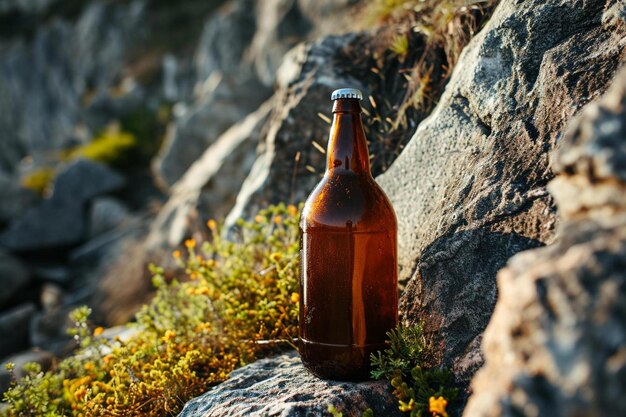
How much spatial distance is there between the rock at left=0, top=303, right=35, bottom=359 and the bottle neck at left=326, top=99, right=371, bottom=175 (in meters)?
6.32

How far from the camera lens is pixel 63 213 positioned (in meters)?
13.7

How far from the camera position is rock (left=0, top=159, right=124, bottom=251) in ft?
43.2

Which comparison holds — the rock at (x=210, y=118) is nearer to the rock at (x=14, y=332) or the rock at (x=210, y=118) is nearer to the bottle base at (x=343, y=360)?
the rock at (x=14, y=332)

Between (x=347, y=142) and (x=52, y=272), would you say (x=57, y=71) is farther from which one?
(x=347, y=142)

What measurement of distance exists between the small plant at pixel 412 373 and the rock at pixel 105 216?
11801 mm

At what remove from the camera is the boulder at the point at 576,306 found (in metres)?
1.19

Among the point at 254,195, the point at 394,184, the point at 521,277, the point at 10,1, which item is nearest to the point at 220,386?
the point at 394,184

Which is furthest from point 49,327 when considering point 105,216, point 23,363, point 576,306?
point 576,306

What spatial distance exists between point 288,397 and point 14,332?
6.40m

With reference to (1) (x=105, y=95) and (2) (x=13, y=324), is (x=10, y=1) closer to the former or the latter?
(1) (x=105, y=95)

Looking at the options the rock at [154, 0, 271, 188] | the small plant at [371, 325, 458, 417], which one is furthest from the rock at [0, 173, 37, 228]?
the small plant at [371, 325, 458, 417]

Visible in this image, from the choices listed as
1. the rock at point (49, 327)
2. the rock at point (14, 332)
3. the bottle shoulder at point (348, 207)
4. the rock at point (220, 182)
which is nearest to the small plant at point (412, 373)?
the bottle shoulder at point (348, 207)

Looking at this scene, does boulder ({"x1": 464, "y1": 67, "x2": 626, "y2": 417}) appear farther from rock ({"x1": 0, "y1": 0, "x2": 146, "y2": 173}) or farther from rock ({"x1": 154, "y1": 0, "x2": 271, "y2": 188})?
rock ({"x1": 0, "y1": 0, "x2": 146, "y2": 173})

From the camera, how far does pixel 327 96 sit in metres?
4.34
